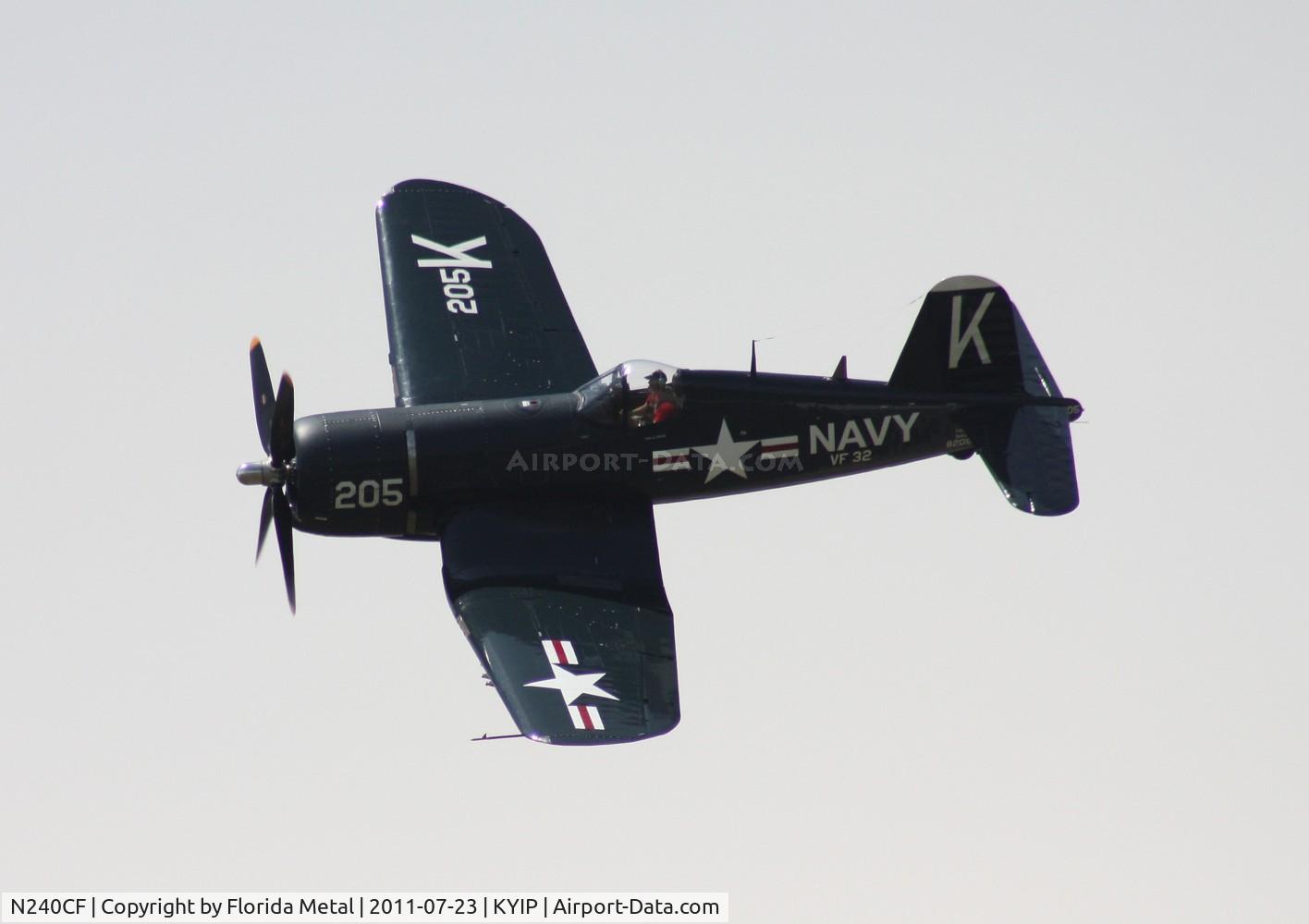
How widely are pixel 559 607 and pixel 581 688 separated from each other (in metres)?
1.28

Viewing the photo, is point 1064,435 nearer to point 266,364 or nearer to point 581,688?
point 581,688

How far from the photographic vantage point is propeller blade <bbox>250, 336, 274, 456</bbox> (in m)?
24.3

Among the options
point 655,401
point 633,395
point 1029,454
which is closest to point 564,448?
point 633,395

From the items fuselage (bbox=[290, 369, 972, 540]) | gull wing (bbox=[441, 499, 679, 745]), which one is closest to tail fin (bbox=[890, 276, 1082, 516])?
fuselage (bbox=[290, 369, 972, 540])

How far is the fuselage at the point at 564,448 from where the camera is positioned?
23.9 meters

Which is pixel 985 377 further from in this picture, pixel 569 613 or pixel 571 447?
pixel 569 613

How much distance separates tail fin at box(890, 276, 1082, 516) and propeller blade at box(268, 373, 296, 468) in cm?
597

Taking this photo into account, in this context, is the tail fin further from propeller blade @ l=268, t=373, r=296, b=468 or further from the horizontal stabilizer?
propeller blade @ l=268, t=373, r=296, b=468

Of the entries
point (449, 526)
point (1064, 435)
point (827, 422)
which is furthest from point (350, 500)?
point (1064, 435)

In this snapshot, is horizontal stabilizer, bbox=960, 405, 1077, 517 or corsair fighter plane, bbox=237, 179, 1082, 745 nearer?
corsair fighter plane, bbox=237, 179, 1082, 745

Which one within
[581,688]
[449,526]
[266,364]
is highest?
[266,364]

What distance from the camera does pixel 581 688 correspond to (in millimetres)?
22047

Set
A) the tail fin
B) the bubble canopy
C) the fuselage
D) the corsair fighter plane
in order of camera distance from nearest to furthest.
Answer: the corsair fighter plane → the fuselage → the bubble canopy → the tail fin

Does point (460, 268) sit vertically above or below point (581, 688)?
above
